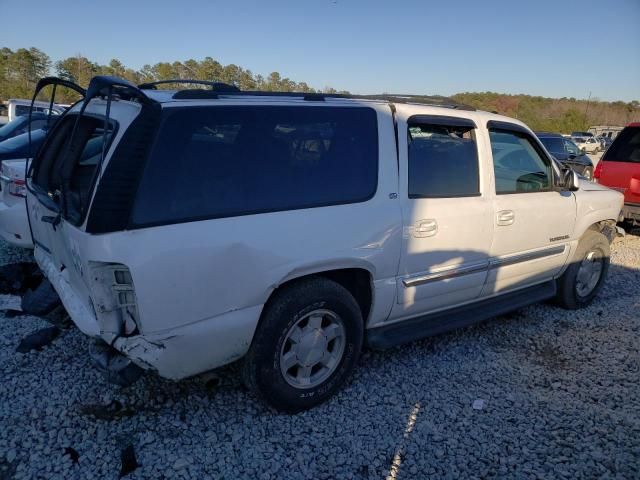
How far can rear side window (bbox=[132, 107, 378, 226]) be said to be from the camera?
2.25 m

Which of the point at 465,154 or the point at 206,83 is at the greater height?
the point at 206,83

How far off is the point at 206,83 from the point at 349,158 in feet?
4.19

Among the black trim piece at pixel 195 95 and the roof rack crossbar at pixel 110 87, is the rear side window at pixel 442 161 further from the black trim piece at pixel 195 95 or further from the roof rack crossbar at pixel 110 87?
the roof rack crossbar at pixel 110 87

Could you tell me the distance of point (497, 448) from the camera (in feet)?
8.66

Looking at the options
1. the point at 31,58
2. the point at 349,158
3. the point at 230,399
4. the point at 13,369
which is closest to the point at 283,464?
the point at 230,399

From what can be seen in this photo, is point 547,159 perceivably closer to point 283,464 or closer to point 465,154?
point 465,154

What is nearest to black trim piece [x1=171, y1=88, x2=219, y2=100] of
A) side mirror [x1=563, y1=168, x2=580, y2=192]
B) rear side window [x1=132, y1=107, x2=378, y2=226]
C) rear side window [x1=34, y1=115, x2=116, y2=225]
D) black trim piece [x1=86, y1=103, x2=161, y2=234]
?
rear side window [x1=132, y1=107, x2=378, y2=226]

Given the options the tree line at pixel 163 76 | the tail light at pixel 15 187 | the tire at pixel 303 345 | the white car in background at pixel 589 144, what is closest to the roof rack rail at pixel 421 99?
the tire at pixel 303 345

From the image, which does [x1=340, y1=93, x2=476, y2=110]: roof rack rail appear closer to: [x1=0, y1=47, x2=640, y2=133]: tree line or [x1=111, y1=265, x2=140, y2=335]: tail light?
[x1=111, y1=265, x2=140, y2=335]: tail light

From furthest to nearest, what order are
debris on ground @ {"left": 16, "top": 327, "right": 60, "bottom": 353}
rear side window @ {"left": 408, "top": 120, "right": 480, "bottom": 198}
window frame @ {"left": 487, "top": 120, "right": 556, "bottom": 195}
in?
window frame @ {"left": 487, "top": 120, "right": 556, "bottom": 195}
debris on ground @ {"left": 16, "top": 327, "right": 60, "bottom": 353}
rear side window @ {"left": 408, "top": 120, "right": 480, "bottom": 198}

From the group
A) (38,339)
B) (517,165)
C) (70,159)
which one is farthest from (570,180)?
(38,339)

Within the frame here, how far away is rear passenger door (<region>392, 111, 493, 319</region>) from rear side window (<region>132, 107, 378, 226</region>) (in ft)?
1.18

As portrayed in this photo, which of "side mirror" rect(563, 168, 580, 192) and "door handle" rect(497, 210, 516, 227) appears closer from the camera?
"door handle" rect(497, 210, 516, 227)

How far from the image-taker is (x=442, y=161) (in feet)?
10.9
